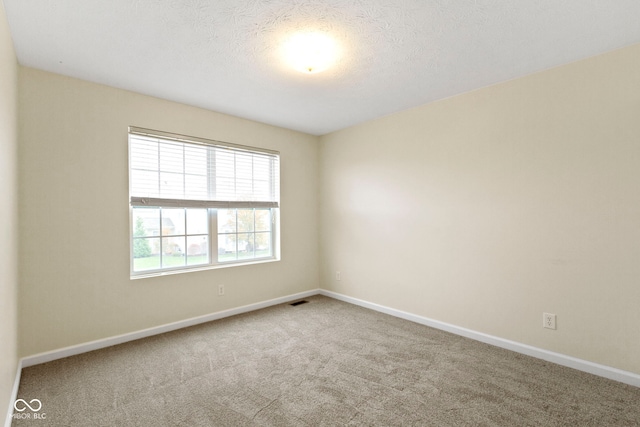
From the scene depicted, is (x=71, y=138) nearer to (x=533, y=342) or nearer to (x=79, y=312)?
(x=79, y=312)

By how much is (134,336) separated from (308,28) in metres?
3.22

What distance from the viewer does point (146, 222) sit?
10.5ft

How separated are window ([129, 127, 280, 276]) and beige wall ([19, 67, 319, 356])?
0.14 meters

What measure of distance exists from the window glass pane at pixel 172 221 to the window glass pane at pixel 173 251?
0.08 m

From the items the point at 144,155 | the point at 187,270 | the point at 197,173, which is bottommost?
the point at 187,270

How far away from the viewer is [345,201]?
14.3 ft

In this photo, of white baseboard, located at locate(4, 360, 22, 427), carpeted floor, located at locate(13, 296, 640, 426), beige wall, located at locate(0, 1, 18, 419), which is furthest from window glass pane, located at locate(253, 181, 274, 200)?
white baseboard, located at locate(4, 360, 22, 427)

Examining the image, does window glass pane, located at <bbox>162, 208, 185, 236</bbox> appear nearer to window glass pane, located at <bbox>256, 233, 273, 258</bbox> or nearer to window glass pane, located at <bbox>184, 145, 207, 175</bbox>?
window glass pane, located at <bbox>184, 145, 207, 175</bbox>

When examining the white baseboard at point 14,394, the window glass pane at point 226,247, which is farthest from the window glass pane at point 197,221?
the white baseboard at point 14,394

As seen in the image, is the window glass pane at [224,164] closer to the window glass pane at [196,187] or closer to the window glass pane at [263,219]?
the window glass pane at [196,187]

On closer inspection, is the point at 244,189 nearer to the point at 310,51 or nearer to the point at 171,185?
the point at 171,185

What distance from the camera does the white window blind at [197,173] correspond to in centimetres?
313

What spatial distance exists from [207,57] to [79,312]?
8.28 feet

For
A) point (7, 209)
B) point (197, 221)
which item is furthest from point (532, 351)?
point (7, 209)
